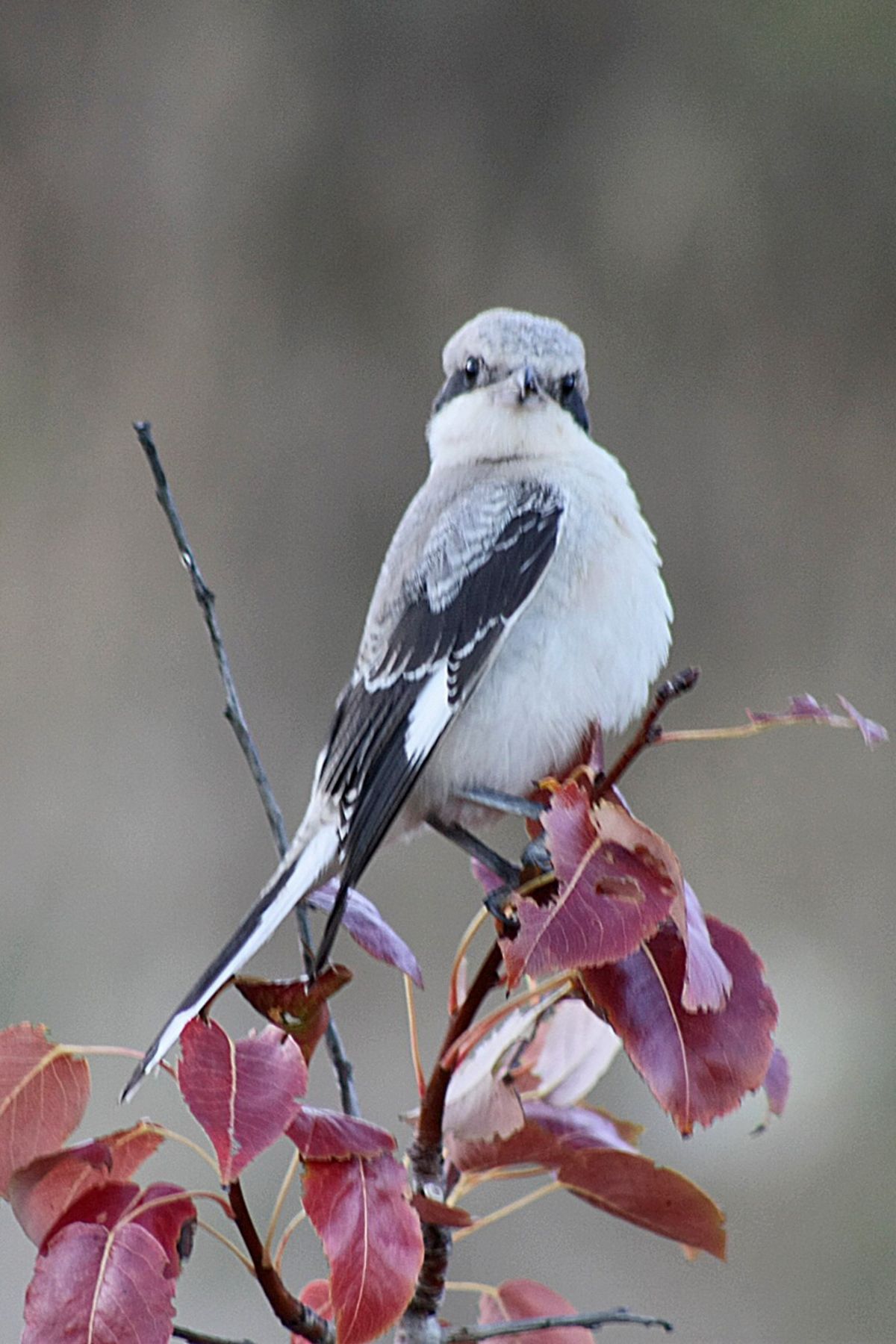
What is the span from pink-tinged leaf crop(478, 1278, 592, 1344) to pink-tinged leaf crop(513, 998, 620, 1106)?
91 mm

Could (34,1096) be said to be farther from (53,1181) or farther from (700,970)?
(700,970)

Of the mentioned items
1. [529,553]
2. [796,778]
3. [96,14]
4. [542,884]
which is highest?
[96,14]

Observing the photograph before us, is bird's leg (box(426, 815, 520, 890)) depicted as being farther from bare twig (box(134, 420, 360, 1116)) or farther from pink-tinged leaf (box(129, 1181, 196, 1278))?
pink-tinged leaf (box(129, 1181, 196, 1278))

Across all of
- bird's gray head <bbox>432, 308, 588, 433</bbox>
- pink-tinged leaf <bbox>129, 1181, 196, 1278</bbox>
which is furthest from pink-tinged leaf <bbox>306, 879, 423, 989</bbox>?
bird's gray head <bbox>432, 308, 588, 433</bbox>

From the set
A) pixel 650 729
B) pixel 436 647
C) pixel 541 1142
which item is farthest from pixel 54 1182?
pixel 436 647

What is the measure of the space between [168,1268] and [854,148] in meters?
1.86

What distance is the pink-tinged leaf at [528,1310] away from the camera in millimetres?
619

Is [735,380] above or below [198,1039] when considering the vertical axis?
Result: above

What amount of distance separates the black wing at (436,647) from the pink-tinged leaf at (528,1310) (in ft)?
0.85

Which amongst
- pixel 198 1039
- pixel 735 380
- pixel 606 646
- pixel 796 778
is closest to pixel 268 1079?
pixel 198 1039

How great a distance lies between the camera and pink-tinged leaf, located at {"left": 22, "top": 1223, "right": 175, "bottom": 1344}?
0.47 m

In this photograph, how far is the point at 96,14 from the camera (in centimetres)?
204

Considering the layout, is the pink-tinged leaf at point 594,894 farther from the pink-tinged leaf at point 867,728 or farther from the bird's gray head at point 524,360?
the bird's gray head at point 524,360

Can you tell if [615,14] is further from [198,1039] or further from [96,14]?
[198,1039]
